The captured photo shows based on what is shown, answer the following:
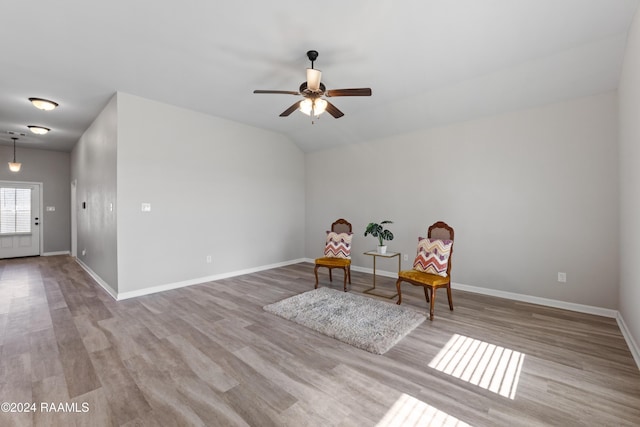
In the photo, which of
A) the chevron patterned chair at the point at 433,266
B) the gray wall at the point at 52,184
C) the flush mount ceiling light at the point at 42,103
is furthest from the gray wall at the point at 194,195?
the gray wall at the point at 52,184

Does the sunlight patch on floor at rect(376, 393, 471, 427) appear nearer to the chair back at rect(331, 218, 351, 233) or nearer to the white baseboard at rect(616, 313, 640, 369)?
the white baseboard at rect(616, 313, 640, 369)

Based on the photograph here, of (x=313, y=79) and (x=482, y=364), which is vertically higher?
(x=313, y=79)

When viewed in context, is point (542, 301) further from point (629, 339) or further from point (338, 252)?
point (338, 252)

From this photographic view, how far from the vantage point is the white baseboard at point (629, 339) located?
7.55 ft

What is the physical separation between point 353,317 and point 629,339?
2621mm

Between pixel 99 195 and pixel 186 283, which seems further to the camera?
pixel 99 195

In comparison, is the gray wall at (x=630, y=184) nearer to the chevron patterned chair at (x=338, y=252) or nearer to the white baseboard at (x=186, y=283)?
the chevron patterned chair at (x=338, y=252)

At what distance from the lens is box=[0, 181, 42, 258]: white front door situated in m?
7.02

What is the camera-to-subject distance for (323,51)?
2920mm

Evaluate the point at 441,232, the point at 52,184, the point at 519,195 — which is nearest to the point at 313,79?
the point at 441,232

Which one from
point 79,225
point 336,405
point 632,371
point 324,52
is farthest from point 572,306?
point 79,225

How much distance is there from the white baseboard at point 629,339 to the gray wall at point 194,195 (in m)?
5.22

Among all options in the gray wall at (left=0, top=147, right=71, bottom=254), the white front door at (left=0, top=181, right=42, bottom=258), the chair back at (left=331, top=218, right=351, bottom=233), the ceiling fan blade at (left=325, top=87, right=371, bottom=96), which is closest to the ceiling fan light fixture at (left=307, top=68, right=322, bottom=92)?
the ceiling fan blade at (left=325, top=87, right=371, bottom=96)

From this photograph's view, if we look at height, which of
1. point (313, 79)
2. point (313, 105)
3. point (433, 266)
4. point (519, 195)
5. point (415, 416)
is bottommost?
point (415, 416)
